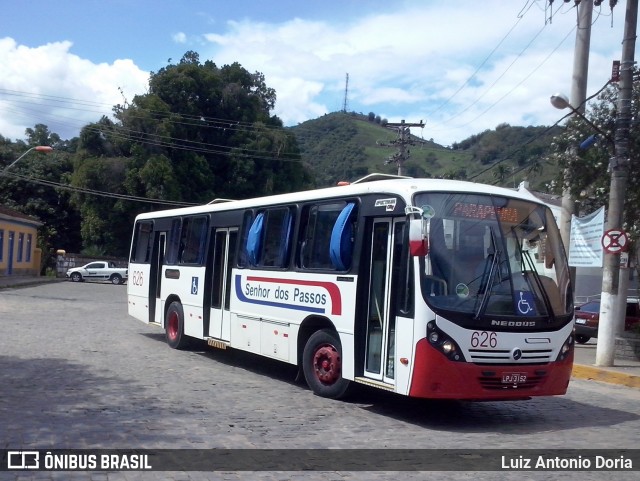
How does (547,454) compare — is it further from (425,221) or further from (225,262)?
(225,262)

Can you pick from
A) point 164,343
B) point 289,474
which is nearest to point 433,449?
point 289,474

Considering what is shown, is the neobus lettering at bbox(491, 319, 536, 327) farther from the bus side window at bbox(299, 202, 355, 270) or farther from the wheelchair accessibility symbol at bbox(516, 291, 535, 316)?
the bus side window at bbox(299, 202, 355, 270)

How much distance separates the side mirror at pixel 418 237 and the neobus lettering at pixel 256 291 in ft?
12.8

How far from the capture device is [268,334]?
40.3ft

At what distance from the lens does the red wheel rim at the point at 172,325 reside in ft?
52.6

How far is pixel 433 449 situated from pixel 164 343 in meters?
10.2

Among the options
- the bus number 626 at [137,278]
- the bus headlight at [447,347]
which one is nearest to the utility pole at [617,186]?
the bus headlight at [447,347]

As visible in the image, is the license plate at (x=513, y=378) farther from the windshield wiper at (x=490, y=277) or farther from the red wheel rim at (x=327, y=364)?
the red wheel rim at (x=327, y=364)

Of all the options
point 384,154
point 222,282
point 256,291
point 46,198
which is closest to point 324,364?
point 256,291

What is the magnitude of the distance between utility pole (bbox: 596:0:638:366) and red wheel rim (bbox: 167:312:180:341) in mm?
8883

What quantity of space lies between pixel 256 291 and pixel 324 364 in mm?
2411

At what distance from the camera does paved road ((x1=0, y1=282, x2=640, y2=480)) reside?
7816mm

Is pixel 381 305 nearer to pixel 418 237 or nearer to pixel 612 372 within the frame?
pixel 418 237

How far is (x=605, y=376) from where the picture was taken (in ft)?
48.2
